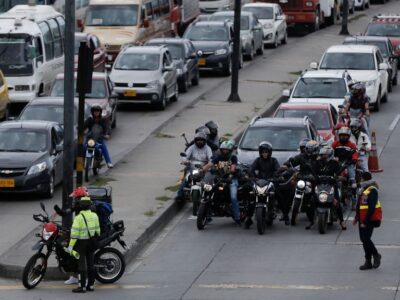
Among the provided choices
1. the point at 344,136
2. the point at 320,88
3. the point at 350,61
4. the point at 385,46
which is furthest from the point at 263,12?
the point at 344,136

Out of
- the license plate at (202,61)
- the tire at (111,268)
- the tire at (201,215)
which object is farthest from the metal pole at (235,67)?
the tire at (111,268)

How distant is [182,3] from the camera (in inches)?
2313

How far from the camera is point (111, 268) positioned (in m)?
22.3

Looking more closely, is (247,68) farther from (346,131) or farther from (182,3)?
(346,131)

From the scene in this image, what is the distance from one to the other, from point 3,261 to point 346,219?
7.18 m

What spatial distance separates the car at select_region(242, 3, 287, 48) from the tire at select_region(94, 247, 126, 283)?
1384 inches

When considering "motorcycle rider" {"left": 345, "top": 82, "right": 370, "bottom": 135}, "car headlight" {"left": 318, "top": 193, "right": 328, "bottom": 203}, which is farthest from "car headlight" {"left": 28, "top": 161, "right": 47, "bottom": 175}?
"motorcycle rider" {"left": 345, "top": 82, "right": 370, "bottom": 135}

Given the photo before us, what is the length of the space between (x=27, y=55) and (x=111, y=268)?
20.0 m

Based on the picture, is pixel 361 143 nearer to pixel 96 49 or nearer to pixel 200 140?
pixel 200 140

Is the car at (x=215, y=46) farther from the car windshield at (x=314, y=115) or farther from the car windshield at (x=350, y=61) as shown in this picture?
the car windshield at (x=314, y=115)

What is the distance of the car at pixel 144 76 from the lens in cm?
4159

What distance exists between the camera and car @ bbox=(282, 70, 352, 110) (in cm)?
3838

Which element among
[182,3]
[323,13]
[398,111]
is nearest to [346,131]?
[398,111]

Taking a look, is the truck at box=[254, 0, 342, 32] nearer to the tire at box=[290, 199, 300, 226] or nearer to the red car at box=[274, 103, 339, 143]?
the red car at box=[274, 103, 339, 143]
